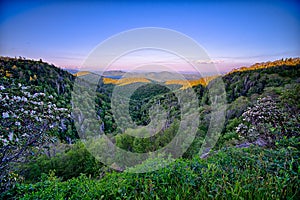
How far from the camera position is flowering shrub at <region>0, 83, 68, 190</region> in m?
3.23

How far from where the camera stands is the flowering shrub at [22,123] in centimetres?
323

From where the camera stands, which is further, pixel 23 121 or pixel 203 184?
pixel 23 121

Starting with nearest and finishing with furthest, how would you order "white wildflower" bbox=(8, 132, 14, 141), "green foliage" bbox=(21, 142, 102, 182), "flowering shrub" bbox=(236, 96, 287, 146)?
1. "white wildflower" bbox=(8, 132, 14, 141)
2. "flowering shrub" bbox=(236, 96, 287, 146)
3. "green foliage" bbox=(21, 142, 102, 182)

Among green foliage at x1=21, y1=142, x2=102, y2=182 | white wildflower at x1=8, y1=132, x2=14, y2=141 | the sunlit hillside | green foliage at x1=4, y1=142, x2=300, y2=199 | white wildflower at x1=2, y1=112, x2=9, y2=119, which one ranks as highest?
the sunlit hillside

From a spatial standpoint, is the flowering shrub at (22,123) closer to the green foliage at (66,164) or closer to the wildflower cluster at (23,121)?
the wildflower cluster at (23,121)

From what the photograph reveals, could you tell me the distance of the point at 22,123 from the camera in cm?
→ 347

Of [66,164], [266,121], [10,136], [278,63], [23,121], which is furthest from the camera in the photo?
[278,63]

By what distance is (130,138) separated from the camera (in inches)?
598

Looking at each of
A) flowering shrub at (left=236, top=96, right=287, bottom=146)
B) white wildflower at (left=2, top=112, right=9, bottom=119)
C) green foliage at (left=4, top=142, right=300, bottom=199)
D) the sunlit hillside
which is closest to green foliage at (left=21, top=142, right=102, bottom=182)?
flowering shrub at (left=236, top=96, right=287, bottom=146)

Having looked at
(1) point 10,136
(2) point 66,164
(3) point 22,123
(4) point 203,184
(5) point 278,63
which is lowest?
(2) point 66,164

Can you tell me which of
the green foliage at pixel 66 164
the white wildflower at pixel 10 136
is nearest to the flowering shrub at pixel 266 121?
the white wildflower at pixel 10 136

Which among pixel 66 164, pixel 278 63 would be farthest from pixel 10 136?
pixel 278 63

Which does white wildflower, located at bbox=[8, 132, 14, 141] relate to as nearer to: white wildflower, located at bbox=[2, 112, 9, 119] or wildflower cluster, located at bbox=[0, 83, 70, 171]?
wildflower cluster, located at bbox=[0, 83, 70, 171]

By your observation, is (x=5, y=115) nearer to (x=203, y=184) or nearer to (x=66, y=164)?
(x=203, y=184)
